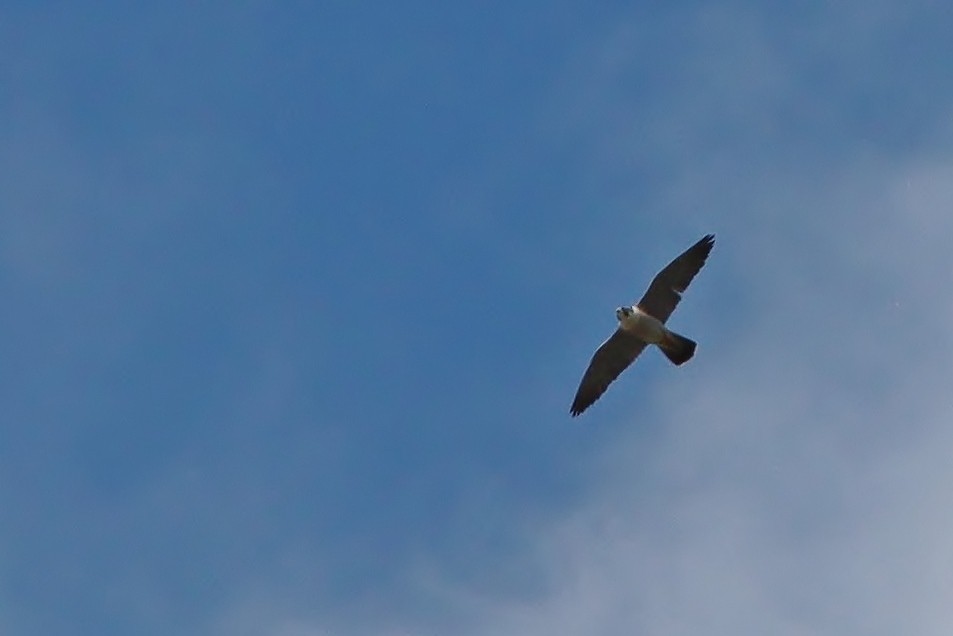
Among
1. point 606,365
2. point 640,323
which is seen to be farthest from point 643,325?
point 606,365

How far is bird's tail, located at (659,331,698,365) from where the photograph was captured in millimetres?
39281

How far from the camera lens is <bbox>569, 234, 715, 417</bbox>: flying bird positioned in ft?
128

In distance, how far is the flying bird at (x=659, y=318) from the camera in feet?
128

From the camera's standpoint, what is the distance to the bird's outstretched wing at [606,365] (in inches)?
1567

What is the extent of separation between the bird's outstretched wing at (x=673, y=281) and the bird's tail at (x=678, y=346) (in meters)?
0.43

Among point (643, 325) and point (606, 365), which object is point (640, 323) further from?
point (606, 365)

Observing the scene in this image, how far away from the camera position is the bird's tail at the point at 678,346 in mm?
39281

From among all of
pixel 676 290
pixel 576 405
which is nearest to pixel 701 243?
pixel 676 290

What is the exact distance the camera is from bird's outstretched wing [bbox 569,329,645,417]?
1567 inches

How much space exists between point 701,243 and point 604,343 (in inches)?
114

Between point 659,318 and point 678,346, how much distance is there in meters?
0.70

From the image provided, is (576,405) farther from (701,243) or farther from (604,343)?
(701,243)

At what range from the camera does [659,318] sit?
39500 mm

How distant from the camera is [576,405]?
40875 mm
